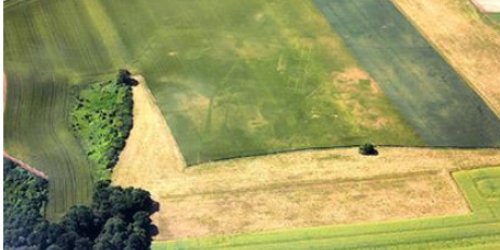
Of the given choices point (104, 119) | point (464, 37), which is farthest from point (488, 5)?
point (104, 119)

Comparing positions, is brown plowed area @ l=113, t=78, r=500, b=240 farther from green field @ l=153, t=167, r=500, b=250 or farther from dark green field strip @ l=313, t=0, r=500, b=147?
dark green field strip @ l=313, t=0, r=500, b=147

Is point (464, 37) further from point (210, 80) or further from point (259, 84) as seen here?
point (210, 80)

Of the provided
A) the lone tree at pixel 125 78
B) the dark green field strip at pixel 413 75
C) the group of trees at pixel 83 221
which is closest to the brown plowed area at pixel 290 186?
the group of trees at pixel 83 221

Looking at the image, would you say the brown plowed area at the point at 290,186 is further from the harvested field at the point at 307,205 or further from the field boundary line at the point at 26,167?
the field boundary line at the point at 26,167

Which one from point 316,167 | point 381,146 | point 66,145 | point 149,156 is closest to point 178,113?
point 149,156

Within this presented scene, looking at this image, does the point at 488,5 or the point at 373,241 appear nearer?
the point at 373,241

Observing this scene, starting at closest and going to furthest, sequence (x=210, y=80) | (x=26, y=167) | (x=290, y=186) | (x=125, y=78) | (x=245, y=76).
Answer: (x=290, y=186), (x=26, y=167), (x=125, y=78), (x=210, y=80), (x=245, y=76)
